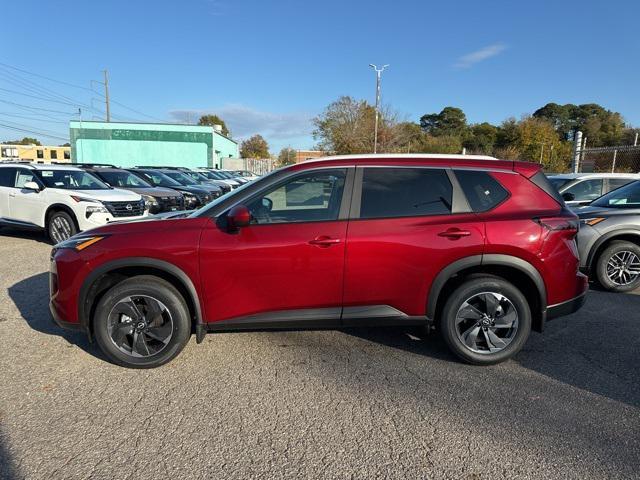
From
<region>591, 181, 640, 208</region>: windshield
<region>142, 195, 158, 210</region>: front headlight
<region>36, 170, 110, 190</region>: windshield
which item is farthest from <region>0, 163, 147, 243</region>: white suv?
<region>591, 181, 640, 208</region>: windshield

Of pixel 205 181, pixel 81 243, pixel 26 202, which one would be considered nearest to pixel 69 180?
pixel 26 202

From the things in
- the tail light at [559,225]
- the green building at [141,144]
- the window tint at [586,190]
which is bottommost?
the tail light at [559,225]

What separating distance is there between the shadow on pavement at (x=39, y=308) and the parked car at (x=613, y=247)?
6171 mm

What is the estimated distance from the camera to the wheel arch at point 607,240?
19.0ft

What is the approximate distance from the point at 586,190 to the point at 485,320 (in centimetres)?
622

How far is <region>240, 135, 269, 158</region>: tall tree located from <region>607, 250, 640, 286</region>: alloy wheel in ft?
323

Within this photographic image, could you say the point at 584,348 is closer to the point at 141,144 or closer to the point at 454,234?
the point at 454,234

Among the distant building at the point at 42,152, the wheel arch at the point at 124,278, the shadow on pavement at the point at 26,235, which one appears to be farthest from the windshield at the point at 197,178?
the distant building at the point at 42,152

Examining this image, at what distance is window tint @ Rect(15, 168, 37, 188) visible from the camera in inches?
355

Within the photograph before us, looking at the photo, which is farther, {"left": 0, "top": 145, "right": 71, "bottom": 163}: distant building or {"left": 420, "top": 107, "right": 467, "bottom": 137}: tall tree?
{"left": 420, "top": 107, "right": 467, "bottom": 137}: tall tree

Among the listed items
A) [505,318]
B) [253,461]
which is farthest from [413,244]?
[253,461]

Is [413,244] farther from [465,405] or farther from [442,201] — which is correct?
[465,405]

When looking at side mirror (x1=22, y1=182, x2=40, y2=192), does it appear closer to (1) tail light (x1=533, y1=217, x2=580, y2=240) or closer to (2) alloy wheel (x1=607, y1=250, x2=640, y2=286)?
(1) tail light (x1=533, y1=217, x2=580, y2=240)

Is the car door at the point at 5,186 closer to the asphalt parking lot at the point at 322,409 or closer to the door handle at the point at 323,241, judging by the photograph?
the asphalt parking lot at the point at 322,409
